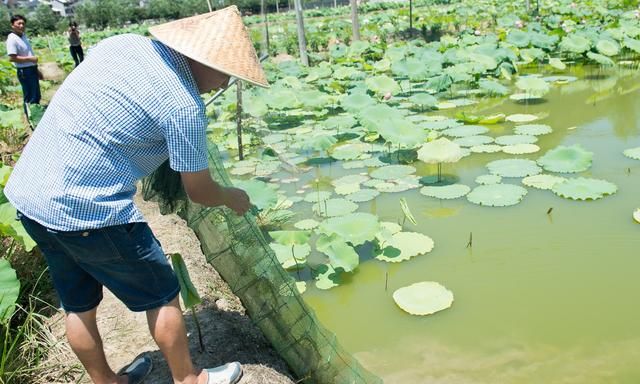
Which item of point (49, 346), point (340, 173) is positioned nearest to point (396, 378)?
point (49, 346)

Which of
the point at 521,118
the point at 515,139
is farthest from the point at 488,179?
Answer: the point at 521,118

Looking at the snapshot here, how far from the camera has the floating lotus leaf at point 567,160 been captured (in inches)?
167

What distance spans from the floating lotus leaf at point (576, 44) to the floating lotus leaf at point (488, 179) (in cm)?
535

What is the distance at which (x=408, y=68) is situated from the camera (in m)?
8.01

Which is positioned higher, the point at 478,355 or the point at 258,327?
the point at 258,327

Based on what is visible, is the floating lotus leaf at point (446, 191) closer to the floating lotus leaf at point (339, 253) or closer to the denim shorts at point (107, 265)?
the floating lotus leaf at point (339, 253)

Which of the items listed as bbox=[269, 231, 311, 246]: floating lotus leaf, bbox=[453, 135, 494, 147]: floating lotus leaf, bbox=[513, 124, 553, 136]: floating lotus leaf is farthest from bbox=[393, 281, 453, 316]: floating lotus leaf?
bbox=[513, 124, 553, 136]: floating lotus leaf

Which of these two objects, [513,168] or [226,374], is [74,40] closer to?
[513,168]

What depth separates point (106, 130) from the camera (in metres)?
1.43

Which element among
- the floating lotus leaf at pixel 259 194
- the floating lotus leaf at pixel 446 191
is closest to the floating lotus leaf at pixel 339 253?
the floating lotus leaf at pixel 259 194

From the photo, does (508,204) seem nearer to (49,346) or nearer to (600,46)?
(49,346)

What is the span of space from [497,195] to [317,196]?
1.36 meters

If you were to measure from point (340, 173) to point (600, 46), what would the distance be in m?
5.65

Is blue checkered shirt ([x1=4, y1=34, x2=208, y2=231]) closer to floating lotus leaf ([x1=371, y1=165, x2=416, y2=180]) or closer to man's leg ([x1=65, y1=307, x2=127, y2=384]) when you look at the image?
man's leg ([x1=65, y1=307, x2=127, y2=384])
